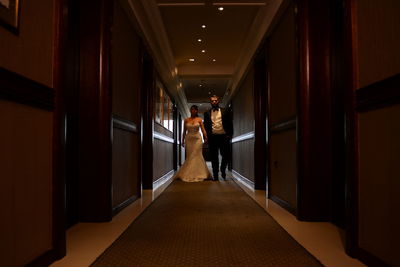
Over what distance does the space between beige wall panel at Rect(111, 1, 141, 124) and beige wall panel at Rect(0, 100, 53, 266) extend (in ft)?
5.48

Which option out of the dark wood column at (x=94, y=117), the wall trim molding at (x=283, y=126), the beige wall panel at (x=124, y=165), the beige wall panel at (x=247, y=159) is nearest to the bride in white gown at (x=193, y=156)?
the beige wall panel at (x=247, y=159)

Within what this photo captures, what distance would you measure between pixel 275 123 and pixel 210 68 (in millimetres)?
5506

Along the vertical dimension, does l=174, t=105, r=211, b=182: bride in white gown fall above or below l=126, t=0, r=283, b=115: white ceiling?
below

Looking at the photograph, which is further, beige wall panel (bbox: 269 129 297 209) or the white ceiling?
the white ceiling

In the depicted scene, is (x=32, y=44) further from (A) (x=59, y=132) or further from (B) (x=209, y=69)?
(B) (x=209, y=69)

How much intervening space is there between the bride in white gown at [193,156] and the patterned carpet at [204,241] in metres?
3.78

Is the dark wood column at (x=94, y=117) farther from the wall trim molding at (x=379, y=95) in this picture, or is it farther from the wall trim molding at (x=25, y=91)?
the wall trim molding at (x=379, y=95)

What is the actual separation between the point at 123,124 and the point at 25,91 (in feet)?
7.26

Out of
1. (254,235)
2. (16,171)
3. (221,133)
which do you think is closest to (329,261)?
(254,235)

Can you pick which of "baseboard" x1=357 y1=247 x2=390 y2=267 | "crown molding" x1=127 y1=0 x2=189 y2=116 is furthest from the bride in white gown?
"baseboard" x1=357 y1=247 x2=390 y2=267

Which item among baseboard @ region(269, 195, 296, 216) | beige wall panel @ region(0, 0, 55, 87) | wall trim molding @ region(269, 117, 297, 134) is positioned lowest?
baseboard @ region(269, 195, 296, 216)

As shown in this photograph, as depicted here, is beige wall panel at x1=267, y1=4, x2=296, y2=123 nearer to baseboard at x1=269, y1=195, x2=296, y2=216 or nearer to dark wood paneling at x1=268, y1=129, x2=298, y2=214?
dark wood paneling at x1=268, y1=129, x2=298, y2=214

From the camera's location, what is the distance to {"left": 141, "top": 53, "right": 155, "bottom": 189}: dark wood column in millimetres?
5840

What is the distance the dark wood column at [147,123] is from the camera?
584 cm
